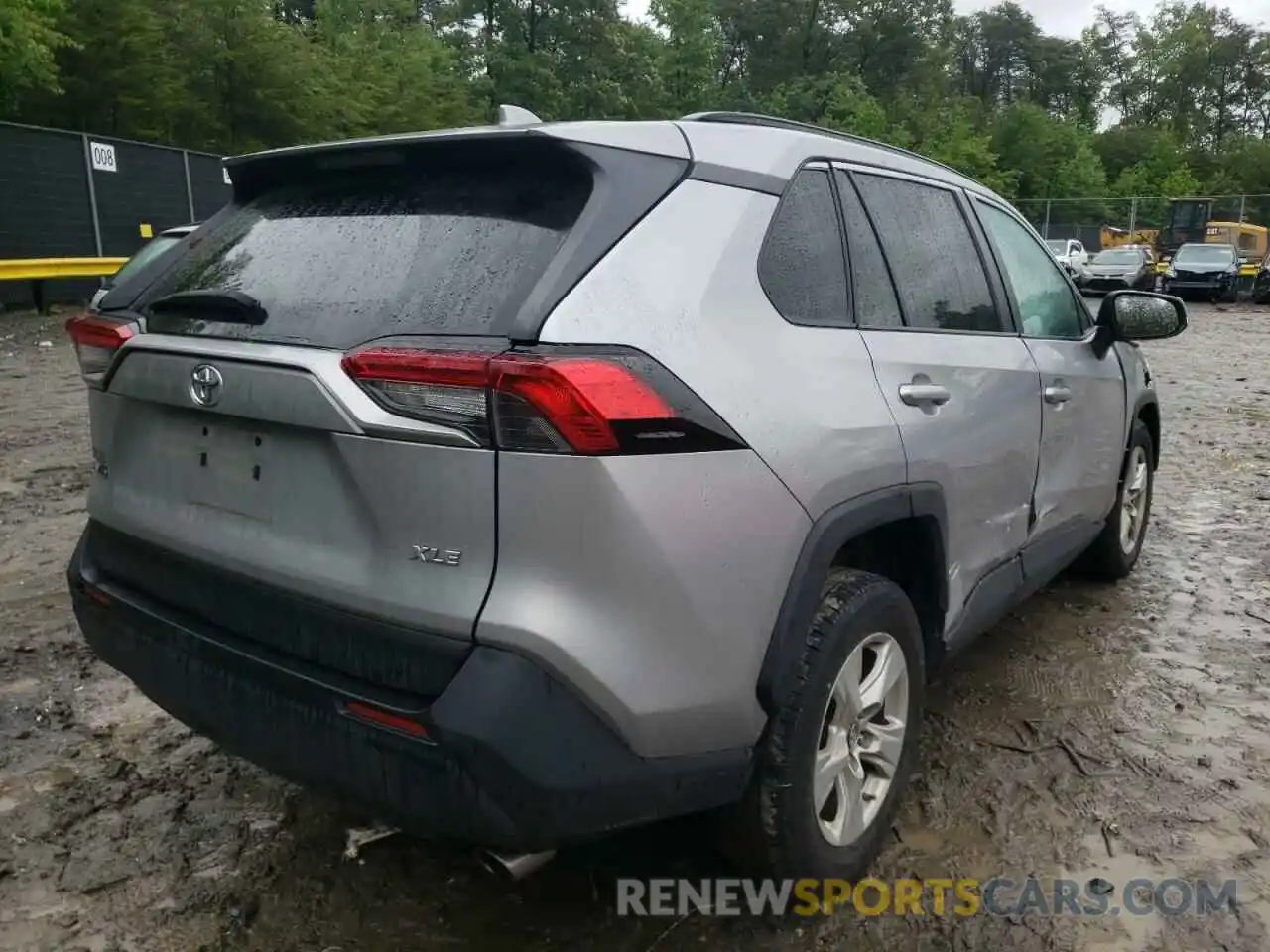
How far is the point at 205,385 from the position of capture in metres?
2.02

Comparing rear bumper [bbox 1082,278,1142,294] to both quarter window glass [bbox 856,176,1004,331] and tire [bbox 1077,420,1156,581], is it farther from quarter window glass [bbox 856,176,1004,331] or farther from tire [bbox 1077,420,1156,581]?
quarter window glass [bbox 856,176,1004,331]

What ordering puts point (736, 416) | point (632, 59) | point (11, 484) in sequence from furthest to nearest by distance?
point (632, 59) < point (11, 484) < point (736, 416)

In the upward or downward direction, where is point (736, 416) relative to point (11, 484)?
upward

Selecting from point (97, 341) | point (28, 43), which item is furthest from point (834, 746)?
point (28, 43)

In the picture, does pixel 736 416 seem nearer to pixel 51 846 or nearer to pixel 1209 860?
pixel 1209 860

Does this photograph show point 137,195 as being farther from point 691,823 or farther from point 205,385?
point 691,823

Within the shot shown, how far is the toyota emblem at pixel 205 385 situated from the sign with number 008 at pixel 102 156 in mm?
16686

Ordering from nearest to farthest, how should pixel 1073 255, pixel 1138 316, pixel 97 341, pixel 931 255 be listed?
pixel 97 341, pixel 931 255, pixel 1138 316, pixel 1073 255

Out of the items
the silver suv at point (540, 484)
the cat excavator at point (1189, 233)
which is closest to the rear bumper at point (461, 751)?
the silver suv at point (540, 484)

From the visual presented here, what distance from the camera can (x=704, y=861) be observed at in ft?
8.10

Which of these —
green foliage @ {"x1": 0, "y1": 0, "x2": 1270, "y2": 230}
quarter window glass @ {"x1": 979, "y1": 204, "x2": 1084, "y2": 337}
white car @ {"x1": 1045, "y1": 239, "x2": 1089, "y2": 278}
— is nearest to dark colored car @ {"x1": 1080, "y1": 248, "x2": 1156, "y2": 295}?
white car @ {"x1": 1045, "y1": 239, "x2": 1089, "y2": 278}

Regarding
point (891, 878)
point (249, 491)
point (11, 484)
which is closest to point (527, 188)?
point (249, 491)

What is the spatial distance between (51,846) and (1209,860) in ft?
9.64

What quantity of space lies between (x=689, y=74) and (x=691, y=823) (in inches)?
1918
